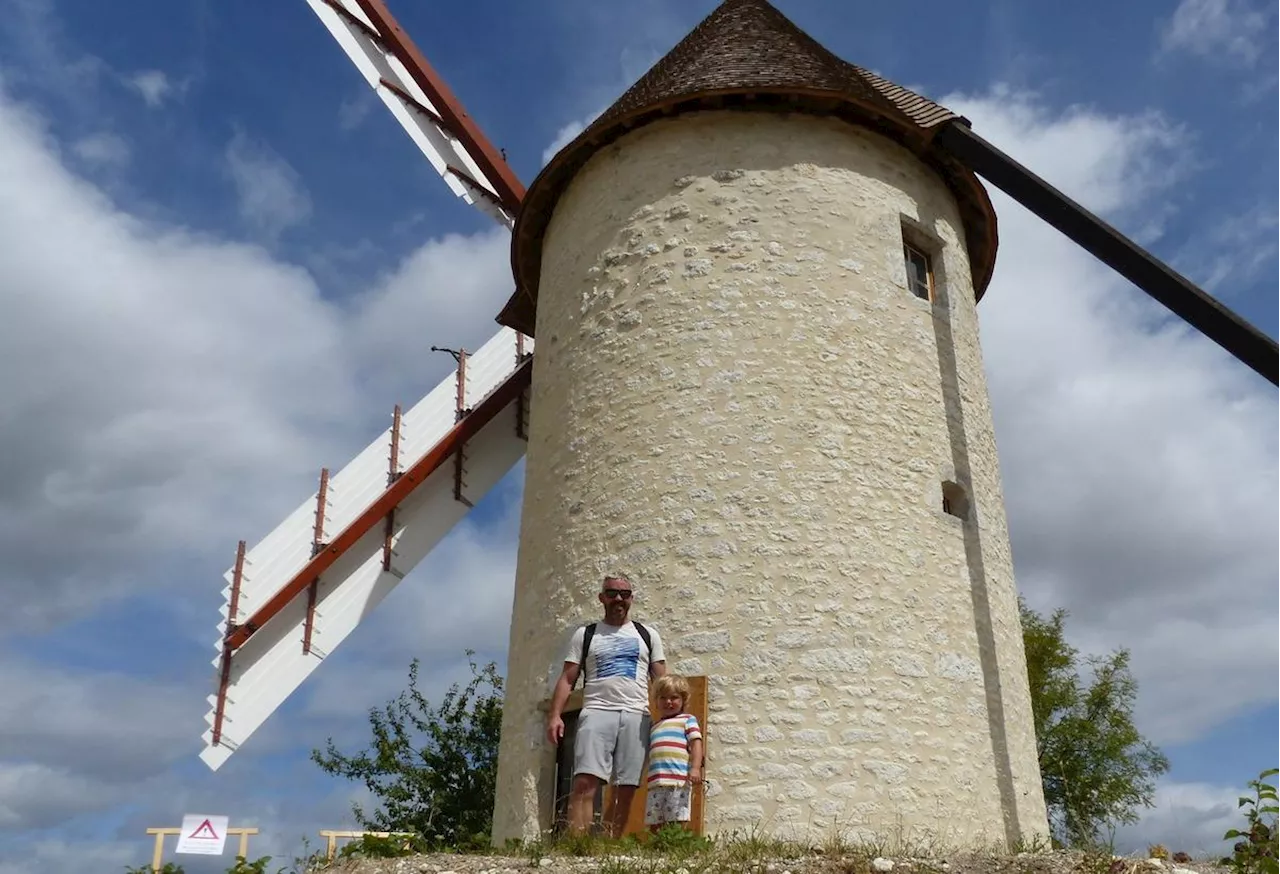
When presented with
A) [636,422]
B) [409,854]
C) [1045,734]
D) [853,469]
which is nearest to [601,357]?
[636,422]

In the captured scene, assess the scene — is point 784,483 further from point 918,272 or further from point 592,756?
point 918,272

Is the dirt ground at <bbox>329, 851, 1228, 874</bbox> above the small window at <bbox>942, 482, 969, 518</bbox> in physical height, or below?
below

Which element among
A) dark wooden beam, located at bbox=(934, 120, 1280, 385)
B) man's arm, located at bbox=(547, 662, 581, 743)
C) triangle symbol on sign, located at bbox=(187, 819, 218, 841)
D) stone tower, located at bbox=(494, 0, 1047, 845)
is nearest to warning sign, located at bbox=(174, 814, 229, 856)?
triangle symbol on sign, located at bbox=(187, 819, 218, 841)

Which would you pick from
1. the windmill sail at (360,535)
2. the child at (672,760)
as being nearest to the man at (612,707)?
the child at (672,760)

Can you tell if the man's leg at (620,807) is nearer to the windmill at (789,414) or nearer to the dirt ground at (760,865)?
the dirt ground at (760,865)

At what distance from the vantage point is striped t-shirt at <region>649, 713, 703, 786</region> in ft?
20.3

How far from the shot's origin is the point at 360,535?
1395cm

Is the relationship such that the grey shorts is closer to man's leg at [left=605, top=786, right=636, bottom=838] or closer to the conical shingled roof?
man's leg at [left=605, top=786, right=636, bottom=838]

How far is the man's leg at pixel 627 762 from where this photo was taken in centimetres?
652

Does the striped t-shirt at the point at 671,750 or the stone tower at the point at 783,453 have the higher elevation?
the stone tower at the point at 783,453

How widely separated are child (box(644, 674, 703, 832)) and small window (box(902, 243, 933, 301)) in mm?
5808

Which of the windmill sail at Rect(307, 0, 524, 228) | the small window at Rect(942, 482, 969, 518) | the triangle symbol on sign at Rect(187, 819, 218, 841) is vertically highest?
the windmill sail at Rect(307, 0, 524, 228)

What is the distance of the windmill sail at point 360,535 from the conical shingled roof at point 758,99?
3.10 metres

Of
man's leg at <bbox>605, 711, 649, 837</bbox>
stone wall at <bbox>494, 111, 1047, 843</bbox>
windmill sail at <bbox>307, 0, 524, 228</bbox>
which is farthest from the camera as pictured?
windmill sail at <bbox>307, 0, 524, 228</bbox>
